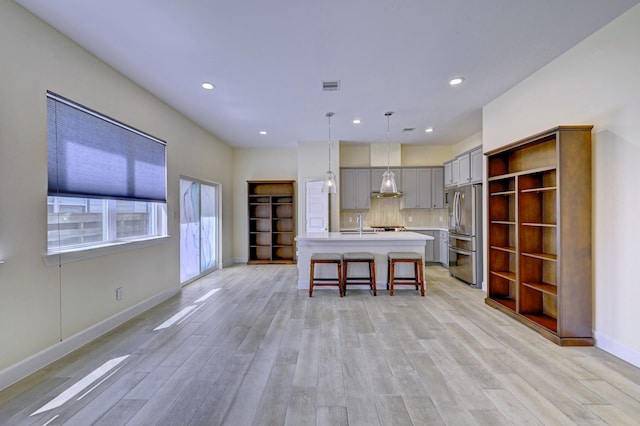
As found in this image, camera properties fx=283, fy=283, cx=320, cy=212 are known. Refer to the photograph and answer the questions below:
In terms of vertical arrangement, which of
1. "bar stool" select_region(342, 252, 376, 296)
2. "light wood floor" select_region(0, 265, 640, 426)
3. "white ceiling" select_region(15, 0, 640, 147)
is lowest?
"light wood floor" select_region(0, 265, 640, 426)

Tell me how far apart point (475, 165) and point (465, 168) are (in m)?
0.40

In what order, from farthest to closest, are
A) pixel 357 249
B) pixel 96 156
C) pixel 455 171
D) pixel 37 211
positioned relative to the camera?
pixel 455 171 < pixel 357 249 < pixel 96 156 < pixel 37 211

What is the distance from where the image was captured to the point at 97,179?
9.59 ft

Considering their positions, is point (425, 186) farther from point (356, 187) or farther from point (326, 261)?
point (326, 261)

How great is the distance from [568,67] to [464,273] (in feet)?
10.7

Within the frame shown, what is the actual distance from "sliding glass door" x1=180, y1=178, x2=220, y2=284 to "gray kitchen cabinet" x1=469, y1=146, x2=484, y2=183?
16.2ft

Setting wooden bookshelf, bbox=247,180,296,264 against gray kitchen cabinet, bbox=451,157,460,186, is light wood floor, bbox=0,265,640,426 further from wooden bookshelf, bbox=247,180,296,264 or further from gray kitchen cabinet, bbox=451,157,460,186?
wooden bookshelf, bbox=247,180,296,264

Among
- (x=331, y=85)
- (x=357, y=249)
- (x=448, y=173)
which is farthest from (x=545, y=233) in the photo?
(x=448, y=173)

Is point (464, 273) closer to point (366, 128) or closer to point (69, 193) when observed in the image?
point (366, 128)

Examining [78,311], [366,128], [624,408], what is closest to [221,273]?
[78,311]

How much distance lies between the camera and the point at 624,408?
179cm

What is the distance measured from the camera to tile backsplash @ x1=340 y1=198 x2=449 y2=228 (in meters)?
6.95

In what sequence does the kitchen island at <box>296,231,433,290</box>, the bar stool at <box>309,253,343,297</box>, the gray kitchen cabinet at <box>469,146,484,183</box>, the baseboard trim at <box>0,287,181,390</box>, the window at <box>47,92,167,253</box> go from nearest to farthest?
the baseboard trim at <box>0,287,181,390</box> < the window at <box>47,92,167,253</box> < the bar stool at <box>309,253,343,297</box> < the kitchen island at <box>296,231,433,290</box> < the gray kitchen cabinet at <box>469,146,484,183</box>

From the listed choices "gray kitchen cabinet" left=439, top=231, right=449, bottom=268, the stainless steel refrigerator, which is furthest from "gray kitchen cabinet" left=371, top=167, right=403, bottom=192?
the stainless steel refrigerator
